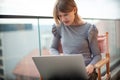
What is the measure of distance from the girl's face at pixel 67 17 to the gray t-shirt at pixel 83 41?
8 cm

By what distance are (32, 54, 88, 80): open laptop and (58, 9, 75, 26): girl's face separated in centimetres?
37

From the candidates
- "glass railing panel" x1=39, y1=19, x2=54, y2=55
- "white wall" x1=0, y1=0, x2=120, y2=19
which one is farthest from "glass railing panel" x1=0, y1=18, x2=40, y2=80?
"white wall" x1=0, y1=0, x2=120, y2=19

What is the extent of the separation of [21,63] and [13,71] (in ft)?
0.40

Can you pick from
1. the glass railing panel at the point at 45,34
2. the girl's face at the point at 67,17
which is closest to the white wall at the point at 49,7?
the glass railing panel at the point at 45,34

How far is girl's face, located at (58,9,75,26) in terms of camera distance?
1523mm

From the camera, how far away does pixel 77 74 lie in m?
1.35

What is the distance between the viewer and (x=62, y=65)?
4.33ft

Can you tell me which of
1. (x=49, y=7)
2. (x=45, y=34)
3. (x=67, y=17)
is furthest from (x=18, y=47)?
(x=49, y=7)

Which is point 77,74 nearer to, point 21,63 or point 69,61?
point 69,61

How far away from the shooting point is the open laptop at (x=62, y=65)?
128 centimetres

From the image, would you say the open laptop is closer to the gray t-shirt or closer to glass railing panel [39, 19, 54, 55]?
the gray t-shirt

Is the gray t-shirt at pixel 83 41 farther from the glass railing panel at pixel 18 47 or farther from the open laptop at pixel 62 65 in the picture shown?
the glass railing panel at pixel 18 47

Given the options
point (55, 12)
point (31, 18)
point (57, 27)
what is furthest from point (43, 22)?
point (55, 12)

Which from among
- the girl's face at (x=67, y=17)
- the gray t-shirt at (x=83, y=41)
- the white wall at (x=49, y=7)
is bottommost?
the gray t-shirt at (x=83, y=41)
